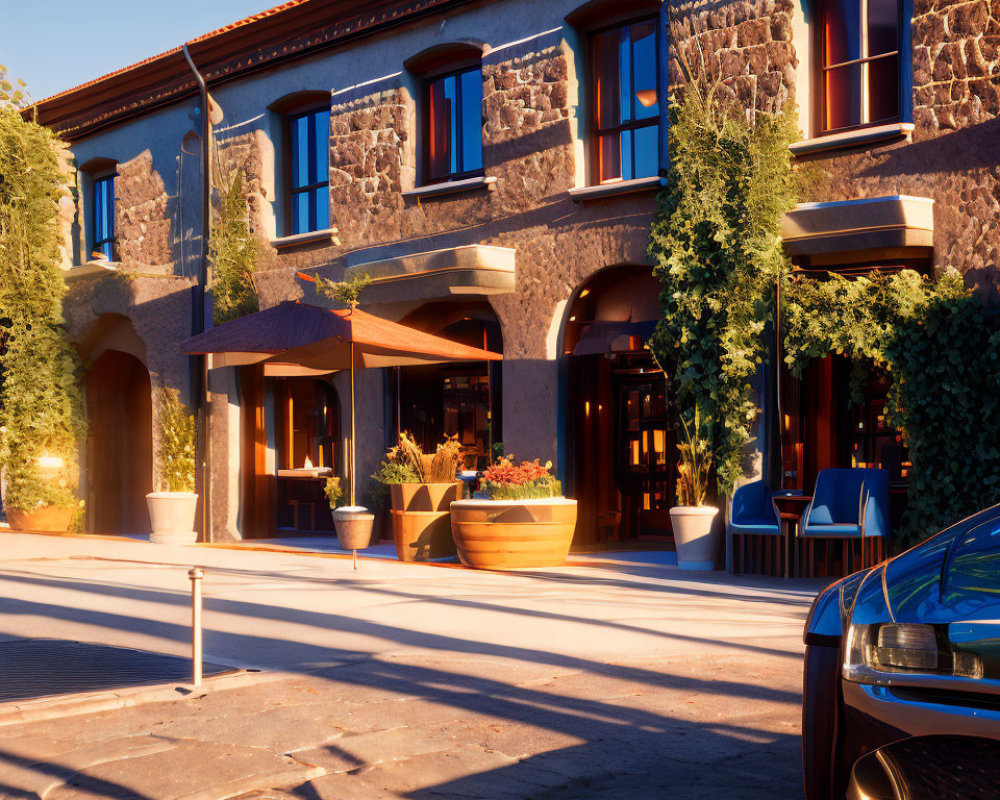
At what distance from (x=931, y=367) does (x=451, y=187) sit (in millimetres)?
6432

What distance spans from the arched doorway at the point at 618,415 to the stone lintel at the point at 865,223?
2.39 m

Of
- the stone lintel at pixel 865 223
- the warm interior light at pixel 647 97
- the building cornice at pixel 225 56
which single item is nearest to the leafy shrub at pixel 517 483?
the stone lintel at pixel 865 223

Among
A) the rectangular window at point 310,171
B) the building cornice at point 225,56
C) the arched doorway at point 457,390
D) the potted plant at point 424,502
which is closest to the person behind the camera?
the potted plant at point 424,502

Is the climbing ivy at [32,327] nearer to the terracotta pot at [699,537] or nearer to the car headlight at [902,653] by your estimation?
the terracotta pot at [699,537]

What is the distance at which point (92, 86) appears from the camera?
19188 millimetres

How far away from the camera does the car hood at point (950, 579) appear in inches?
120

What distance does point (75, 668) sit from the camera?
253 inches

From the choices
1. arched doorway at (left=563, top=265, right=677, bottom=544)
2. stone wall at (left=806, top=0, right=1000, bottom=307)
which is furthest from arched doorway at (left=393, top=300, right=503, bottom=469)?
stone wall at (left=806, top=0, right=1000, bottom=307)

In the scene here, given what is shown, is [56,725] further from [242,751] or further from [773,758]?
[773,758]

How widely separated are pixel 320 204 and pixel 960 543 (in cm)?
1410

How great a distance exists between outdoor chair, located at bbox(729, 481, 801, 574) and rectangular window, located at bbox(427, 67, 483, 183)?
221 inches

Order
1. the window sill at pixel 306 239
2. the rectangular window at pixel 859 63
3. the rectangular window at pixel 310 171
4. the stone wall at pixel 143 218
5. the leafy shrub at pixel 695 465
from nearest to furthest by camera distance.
A: the rectangular window at pixel 859 63, the leafy shrub at pixel 695 465, the window sill at pixel 306 239, the rectangular window at pixel 310 171, the stone wall at pixel 143 218

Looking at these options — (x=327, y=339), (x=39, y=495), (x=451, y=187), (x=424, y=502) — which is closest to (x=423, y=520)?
(x=424, y=502)

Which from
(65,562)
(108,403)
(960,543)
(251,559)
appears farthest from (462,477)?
(960,543)
